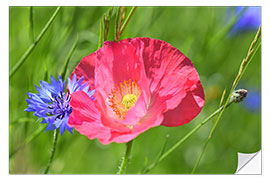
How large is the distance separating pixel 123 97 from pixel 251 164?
0.35 m

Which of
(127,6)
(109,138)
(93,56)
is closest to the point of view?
(109,138)

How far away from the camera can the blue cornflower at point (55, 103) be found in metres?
0.70

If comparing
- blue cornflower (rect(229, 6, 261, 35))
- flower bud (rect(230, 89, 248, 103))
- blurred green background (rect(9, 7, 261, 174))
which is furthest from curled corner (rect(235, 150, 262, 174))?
blue cornflower (rect(229, 6, 261, 35))

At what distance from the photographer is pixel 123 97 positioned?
0.69m

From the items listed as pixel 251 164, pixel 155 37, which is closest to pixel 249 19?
pixel 155 37

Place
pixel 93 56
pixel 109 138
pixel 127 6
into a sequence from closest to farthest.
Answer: pixel 109 138, pixel 93 56, pixel 127 6

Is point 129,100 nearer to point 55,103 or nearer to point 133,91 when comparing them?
point 133,91

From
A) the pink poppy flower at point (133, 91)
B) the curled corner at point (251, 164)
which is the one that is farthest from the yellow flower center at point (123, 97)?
the curled corner at point (251, 164)

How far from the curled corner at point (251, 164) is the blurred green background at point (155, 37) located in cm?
1

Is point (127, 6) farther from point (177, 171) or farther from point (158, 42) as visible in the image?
point (177, 171)

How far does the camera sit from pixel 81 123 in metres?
0.65

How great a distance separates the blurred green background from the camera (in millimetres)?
849
